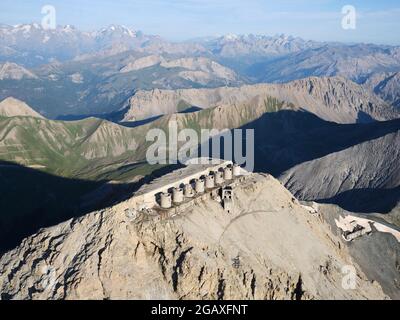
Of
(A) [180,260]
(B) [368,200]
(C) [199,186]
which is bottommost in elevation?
(B) [368,200]

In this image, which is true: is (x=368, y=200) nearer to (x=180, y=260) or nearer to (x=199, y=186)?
(x=199, y=186)

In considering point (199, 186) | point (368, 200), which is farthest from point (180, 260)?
point (368, 200)

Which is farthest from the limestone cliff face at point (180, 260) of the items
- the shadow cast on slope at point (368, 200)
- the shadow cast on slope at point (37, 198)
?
the shadow cast on slope at point (37, 198)

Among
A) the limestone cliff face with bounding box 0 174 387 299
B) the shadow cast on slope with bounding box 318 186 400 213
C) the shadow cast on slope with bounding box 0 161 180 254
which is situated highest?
the limestone cliff face with bounding box 0 174 387 299

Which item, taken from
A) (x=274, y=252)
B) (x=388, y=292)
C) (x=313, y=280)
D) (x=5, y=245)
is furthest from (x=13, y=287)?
(x=5, y=245)

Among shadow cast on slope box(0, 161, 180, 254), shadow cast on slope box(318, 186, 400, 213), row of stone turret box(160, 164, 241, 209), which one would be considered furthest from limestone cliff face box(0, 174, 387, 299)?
shadow cast on slope box(0, 161, 180, 254)

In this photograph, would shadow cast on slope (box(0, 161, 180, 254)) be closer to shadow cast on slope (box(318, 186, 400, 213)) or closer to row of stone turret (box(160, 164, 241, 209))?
row of stone turret (box(160, 164, 241, 209))

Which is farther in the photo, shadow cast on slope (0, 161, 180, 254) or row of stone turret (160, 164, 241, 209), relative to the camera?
shadow cast on slope (0, 161, 180, 254)
